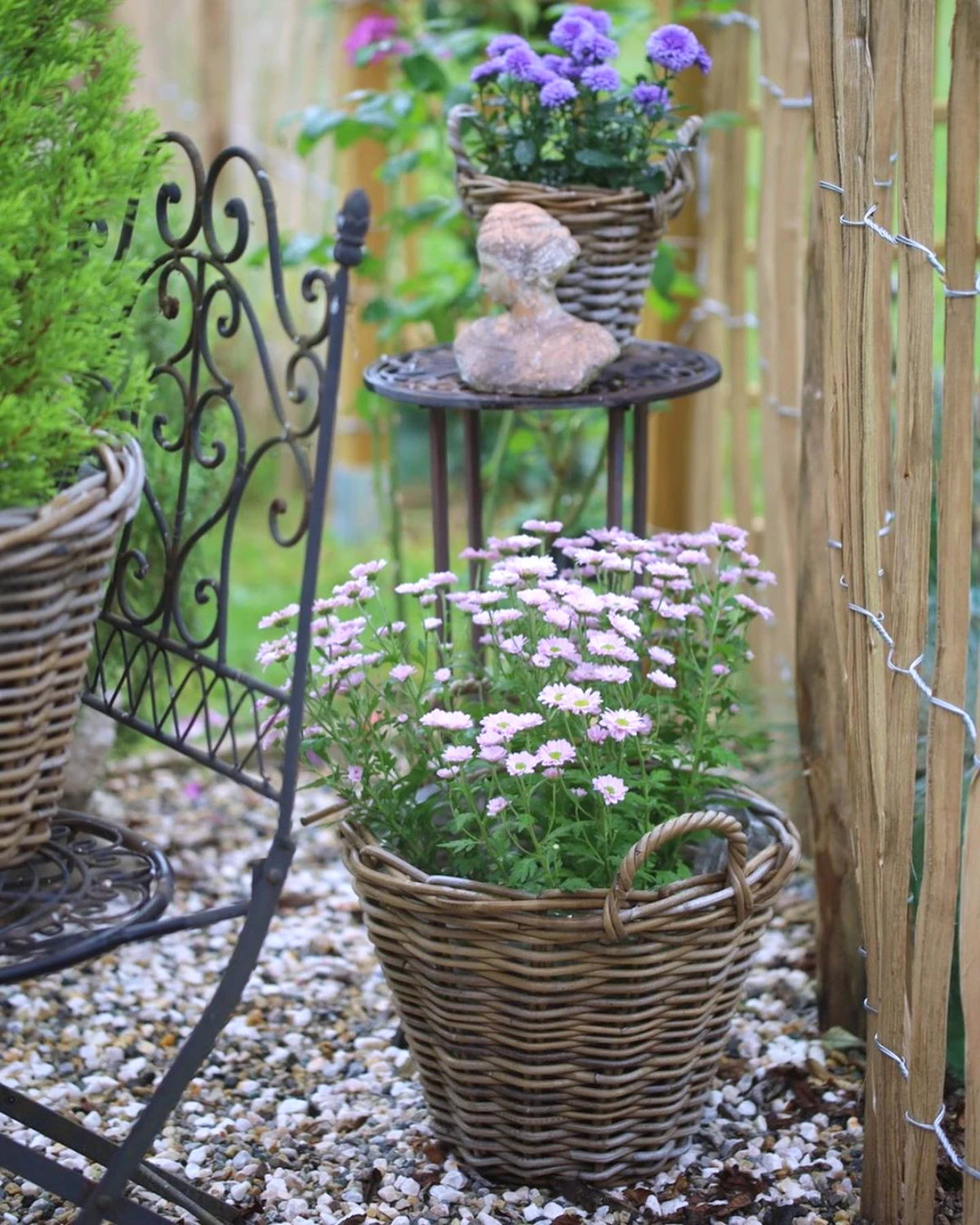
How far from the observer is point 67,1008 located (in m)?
2.26

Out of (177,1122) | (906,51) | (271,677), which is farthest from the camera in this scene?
(271,677)

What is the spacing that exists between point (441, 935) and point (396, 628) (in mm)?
398

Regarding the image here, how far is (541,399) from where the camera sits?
1938 mm

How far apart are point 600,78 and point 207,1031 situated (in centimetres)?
138

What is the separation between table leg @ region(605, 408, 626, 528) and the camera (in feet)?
6.77

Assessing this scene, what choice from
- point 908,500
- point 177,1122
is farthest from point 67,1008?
point 908,500

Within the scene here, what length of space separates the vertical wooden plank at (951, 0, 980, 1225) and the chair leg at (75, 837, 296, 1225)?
0.68 m

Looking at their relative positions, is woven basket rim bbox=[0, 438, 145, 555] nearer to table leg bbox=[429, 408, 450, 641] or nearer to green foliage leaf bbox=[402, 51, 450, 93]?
table leg bbox=[429, 408, 450, 641]

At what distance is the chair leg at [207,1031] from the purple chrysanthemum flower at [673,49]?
1.28 metres

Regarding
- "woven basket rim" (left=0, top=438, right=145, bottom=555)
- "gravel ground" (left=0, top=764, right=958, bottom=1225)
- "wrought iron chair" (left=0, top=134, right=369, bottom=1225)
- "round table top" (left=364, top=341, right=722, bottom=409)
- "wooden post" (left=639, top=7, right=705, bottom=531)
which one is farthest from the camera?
"wooden post" (left=639, top=7, right=705, bottom=531)

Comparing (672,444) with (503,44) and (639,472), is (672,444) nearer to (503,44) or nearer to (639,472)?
(639,472)

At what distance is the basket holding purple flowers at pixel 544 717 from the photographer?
1596 millimetres

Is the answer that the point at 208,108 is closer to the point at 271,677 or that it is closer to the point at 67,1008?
the point at 271,677

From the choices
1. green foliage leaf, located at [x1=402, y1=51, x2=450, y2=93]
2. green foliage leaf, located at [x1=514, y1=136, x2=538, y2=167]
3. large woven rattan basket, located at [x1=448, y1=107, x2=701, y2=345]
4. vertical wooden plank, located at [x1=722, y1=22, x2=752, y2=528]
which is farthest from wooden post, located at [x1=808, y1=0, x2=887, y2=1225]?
vertical wooden plank, located at [x1=722, y1=22, x2=752, y2=528]
